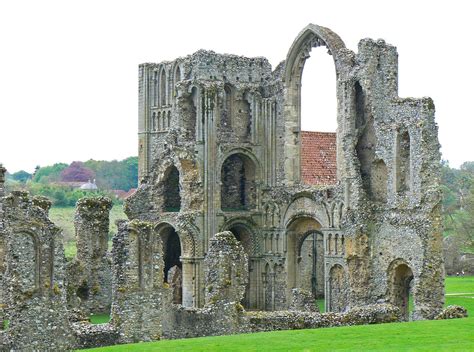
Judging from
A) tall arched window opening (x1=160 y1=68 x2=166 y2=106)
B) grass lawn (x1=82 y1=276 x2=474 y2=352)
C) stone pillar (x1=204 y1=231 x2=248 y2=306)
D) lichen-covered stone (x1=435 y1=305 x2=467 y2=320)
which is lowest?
grass lawn (x1=82 y1=276 x2=474 y2=352)

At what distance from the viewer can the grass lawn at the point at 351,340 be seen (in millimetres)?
25188

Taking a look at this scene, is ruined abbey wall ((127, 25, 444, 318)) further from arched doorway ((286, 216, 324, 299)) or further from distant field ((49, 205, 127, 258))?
distant field ((49, 205, 127, 258))

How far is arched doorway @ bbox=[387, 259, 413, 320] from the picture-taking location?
37.2 meters

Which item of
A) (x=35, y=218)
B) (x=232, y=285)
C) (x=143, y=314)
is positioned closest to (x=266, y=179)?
(x=232, y=285)

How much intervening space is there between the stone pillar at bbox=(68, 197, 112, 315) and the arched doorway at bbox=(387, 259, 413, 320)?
29.2ft

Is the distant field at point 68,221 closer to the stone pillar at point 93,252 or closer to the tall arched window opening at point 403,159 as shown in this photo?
the stone pillar at point 93,252

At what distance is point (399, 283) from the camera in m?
37.5

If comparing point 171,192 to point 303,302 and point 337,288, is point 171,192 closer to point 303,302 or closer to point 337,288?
point 337,288

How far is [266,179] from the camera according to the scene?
4288 centimetres

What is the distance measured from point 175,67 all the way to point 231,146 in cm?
442

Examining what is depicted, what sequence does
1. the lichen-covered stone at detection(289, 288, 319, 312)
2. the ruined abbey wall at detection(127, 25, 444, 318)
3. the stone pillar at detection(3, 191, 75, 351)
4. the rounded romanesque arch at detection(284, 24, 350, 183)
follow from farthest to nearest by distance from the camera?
the rounded romanesque arch at detection(284, 24, 350, 183) → the ruined abbey wall at detection(127, 25, 444, 318) → the lichen-covered stone at detection(289, 288, 319, 312) → the stone pillar at detection(3, 191, 75, 351)

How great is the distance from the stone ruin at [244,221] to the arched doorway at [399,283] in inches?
1.8

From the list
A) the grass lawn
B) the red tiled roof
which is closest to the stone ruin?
the red tiled roof

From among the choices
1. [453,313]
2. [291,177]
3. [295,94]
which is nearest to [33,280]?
[453,313]
